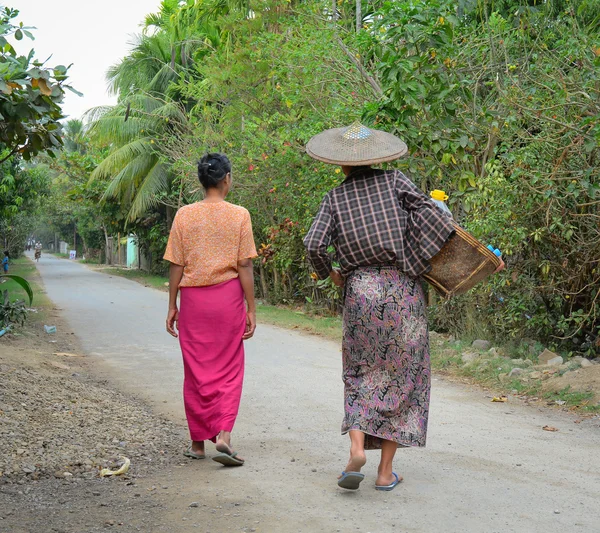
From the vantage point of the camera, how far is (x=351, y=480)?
13.7 feet

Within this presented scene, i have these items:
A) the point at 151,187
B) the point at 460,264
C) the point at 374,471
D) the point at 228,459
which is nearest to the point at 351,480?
the point at 374,471

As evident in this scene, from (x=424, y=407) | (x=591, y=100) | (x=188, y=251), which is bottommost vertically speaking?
(x=424, y=407)

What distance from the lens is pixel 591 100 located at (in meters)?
7.69

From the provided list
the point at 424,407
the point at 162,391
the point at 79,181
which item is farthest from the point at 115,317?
the point at 79,181

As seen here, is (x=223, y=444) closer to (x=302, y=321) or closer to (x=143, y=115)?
(x=302, y=321)

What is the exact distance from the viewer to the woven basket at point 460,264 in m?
4.46

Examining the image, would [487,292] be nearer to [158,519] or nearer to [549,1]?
[549,1]

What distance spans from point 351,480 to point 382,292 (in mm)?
1025

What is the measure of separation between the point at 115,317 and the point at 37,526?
11427mm

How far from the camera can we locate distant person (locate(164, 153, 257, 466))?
5.02 meters

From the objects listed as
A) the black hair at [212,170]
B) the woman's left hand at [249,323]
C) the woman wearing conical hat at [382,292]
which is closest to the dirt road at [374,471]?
the woman wearing conical hat at [382,292]

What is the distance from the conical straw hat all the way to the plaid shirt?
0.11m

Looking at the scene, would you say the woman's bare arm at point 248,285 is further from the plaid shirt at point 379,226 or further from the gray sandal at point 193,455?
the gray sandal at point 193,455

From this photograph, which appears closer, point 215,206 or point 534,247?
point 215,206
